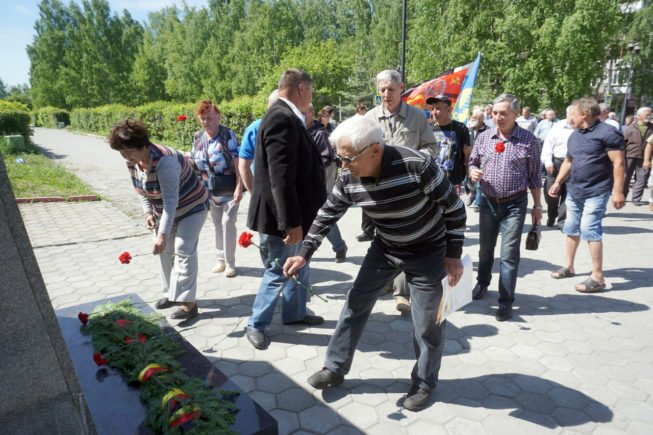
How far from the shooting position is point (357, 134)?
2215 mm

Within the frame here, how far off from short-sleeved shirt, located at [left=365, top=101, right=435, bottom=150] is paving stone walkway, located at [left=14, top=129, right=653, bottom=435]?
1643 millimetres

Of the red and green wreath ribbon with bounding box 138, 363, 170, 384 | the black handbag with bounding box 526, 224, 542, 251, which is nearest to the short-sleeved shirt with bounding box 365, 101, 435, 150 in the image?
the black handbag with bounding box 526, 224, 542, 251

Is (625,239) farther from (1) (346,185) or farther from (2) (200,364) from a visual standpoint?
(2) (200,364)

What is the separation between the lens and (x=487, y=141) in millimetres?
4094

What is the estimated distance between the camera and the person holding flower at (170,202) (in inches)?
130

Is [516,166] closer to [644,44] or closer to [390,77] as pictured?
[390,77]

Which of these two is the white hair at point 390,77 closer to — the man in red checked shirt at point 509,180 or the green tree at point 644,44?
the man in red checked shirt at point 509,180

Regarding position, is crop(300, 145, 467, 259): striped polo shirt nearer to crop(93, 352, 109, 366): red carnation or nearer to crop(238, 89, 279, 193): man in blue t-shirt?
crop(93, 352, 109, 366): red carnation

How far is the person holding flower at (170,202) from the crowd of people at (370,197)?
0.04 feet

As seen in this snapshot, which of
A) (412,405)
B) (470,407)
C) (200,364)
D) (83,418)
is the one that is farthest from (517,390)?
(83,418)

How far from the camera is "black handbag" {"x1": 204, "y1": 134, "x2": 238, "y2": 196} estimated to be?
4.79 m

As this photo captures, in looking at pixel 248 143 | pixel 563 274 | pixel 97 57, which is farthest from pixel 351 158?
pixel 97 57

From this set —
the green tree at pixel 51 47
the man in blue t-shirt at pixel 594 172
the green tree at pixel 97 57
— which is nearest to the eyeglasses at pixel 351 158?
the man in blue t-shirt at pixel 594 172

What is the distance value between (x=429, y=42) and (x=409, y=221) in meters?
26.1
